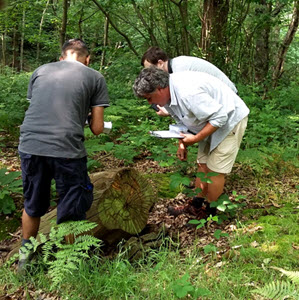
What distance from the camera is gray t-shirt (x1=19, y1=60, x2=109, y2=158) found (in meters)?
2.58

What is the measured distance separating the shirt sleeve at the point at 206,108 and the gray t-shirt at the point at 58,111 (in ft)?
3.11

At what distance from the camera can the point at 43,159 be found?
264cm

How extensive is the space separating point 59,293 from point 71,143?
118cm

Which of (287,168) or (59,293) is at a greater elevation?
(287,168)

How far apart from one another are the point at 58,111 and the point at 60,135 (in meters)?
0.20

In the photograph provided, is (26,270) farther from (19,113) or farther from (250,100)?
(250,100)

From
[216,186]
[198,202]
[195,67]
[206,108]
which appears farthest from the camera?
[195,67]

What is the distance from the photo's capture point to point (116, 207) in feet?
11.0

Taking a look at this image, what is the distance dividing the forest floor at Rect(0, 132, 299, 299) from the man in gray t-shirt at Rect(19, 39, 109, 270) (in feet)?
2.54

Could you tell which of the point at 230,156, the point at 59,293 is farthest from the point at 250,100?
the point at 59,293

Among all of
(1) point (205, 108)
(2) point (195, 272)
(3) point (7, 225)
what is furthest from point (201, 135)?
(3) point (7, 225)

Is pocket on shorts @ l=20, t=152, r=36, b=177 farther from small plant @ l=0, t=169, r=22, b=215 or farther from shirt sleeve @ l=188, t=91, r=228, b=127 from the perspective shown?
shirt sleeve @ l=188, t=91, r=228, b=127

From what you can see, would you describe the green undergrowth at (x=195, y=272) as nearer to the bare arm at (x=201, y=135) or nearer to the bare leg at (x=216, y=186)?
the bare leg at (x=216, y=186)

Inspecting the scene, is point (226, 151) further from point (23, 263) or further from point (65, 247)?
point (23, 263)
